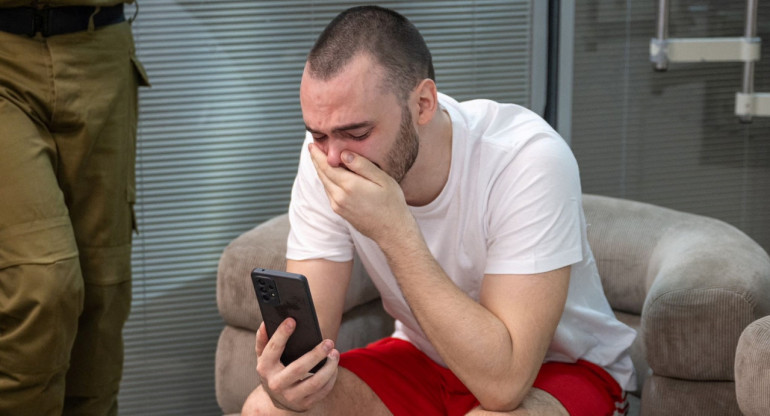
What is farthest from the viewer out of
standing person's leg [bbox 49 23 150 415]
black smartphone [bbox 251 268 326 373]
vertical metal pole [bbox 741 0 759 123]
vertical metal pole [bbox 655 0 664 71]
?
vertical metal pole [bbox 655 0 664 71]

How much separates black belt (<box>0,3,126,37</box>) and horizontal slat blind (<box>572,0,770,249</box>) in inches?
53.8

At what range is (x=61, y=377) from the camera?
2.07m

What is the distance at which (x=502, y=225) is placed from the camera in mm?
1652

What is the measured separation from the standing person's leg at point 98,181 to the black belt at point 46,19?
0.07 ft

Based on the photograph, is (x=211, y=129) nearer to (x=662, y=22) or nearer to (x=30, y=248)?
(x=30, y=248)

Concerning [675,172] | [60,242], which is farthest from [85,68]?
[675,172]

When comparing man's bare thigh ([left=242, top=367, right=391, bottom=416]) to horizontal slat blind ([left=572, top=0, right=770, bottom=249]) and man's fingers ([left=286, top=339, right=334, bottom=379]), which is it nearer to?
man's fingers ([left=286, top=339, right=334, bottom=379])

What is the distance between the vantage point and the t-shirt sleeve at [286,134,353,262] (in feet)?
5.77

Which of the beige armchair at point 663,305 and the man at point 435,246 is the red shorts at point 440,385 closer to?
the man at point 435,246

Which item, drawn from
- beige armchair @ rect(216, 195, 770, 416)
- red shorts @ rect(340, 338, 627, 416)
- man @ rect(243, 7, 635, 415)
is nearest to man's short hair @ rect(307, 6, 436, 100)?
man @ rect(243, 7, 635, 415)

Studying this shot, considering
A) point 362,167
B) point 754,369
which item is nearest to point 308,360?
point 362,167

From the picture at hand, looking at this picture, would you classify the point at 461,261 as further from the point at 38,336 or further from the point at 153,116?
the point at 153,116

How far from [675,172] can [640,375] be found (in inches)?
30.7

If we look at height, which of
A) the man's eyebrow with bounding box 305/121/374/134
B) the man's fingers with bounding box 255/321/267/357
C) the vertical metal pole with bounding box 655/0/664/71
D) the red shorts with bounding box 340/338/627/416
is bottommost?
the red shorts with bounding box 340/338/627/416
